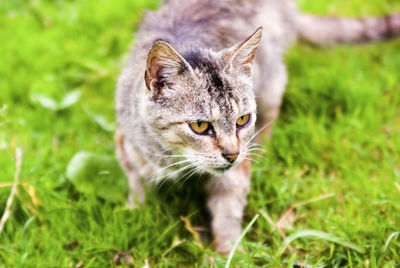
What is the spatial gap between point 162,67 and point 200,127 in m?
0.40

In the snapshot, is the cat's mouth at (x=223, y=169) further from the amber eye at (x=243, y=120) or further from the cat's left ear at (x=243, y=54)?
the cat's left ear at (x=243, y=54)

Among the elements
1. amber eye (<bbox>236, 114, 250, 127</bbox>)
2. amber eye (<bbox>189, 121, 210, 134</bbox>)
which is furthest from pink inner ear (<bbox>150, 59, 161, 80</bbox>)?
amber eye (<bbox>236, 114, 250, 127</bbox>)

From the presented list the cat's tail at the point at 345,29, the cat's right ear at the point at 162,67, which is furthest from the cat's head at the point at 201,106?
the cat's tail at the point at 345,29

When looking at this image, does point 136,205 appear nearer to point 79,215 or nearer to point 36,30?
point 79,215

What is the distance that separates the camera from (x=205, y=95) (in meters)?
2.32

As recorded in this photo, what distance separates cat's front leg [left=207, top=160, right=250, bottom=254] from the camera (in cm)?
269

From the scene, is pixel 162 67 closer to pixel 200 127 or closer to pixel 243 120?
pixel 200 127

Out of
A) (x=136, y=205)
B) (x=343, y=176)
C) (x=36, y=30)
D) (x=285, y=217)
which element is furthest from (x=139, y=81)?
(x=36, y=30)

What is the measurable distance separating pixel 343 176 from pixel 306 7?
2440 mm

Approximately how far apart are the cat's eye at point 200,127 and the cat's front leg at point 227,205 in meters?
0.47

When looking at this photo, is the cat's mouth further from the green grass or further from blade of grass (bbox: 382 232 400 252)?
blade of grass (bbox: 382 232 400 252)

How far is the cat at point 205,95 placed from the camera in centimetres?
231

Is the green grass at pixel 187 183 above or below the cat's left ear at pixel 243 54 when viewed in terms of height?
below

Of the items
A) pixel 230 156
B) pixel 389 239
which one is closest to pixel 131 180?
pixel 230 156
